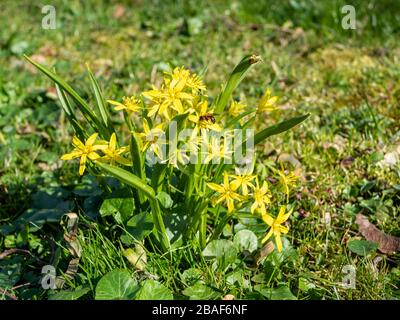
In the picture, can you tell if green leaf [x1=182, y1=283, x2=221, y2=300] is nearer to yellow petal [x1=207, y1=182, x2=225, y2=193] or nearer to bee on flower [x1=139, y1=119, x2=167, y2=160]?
yellow petal [x1=207, y1=182, x2=225, y2=193]

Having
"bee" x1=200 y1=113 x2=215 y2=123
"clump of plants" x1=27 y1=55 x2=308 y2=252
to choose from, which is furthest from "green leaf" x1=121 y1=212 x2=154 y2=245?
"bee" x1=200 y1=113 x2=215 y2=123

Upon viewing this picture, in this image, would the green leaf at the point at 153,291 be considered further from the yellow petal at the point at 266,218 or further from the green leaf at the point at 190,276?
the yellow petal at the point at 266,218

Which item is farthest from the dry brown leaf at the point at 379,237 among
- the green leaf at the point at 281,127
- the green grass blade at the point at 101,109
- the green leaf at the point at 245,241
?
the green grass blade at the point at 101,109

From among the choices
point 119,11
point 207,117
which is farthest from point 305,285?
point 119,11

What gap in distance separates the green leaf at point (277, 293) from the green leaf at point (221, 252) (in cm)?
14

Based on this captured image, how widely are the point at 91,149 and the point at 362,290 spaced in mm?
1087

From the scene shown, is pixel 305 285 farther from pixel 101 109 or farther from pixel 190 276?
pixel 101 109

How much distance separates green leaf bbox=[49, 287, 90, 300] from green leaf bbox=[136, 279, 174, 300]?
8.1 inches

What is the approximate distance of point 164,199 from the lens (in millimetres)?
2061

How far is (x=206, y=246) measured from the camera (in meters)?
2.09

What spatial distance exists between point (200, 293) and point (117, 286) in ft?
0.93

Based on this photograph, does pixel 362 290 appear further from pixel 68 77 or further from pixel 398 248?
pixel 68 77

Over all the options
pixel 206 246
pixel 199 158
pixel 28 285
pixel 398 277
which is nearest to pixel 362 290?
pixel 398 277

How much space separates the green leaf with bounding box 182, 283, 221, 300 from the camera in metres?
1.92
